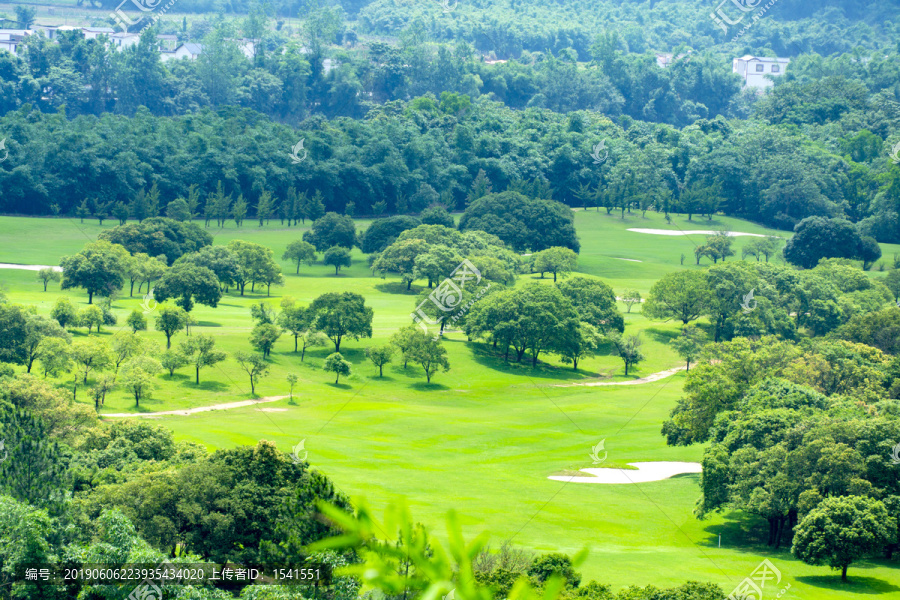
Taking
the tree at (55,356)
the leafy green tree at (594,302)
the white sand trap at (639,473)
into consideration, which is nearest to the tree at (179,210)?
the leafy green tree at (594,302)

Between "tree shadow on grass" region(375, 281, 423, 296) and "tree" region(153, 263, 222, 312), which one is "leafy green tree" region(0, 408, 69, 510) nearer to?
"tree" region(153, 263, 222, 312)

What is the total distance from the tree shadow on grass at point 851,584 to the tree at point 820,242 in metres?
105

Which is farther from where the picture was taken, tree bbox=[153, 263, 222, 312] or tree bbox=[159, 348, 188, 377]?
tree bbox=[153, 263, 222, 312]

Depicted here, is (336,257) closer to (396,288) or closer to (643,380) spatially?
(396,288)

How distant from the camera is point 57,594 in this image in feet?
101

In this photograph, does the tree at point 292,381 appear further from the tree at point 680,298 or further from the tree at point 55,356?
the tree at point 680,298

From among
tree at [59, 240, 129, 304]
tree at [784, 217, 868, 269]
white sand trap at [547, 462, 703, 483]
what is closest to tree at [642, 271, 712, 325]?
tree at [784, 217, 868, 269]

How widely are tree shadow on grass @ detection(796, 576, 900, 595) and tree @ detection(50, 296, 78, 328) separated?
61966 mm

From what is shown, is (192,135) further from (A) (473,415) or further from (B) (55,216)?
(A) (473,415)

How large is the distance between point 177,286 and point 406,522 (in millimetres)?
89372

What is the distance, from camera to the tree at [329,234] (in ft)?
439

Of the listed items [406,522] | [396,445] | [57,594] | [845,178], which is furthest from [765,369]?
[845,178]

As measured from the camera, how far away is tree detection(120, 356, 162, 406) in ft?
213

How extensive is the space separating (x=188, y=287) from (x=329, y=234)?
4505 cm
